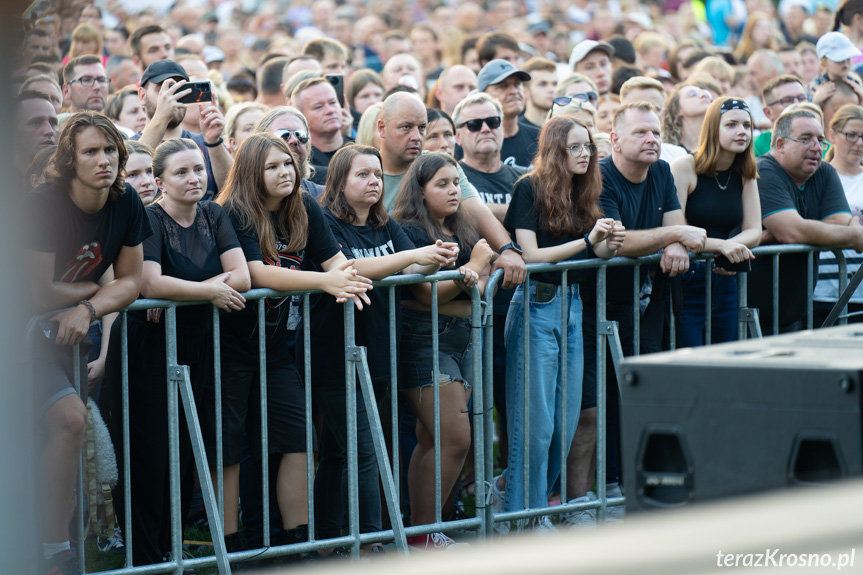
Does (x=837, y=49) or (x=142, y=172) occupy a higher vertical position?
(x=837, y=49)

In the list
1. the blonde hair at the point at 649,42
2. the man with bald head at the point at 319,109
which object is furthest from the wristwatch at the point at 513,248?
the blonde hair at the point at 649,42

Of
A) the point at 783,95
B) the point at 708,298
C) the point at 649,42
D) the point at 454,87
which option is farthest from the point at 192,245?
the point at 649,42

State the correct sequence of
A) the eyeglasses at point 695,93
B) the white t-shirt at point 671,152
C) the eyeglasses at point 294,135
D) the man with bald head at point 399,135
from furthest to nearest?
1. the eyeglasses at point 695,93
2. the white t-shirt at point 671,152
3. the man with bald head at point 399,135
4. the eyeglasses at point 294,135

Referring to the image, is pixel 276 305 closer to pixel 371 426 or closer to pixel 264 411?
pixel 264 411

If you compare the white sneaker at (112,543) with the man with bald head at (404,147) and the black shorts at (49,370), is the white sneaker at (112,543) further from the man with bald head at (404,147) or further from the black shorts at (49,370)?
the man with bald head at (404,147)

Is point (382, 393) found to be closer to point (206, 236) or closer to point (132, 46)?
point (206, 236)

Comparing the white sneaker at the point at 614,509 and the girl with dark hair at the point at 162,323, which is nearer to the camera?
the girl with dark hair at the point at 162,323

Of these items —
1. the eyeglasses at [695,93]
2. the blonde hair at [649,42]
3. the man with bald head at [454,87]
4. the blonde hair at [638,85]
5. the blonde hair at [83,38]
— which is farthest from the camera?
the blonde hair at [649,42]

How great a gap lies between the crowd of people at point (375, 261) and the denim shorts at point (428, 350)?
0.01m

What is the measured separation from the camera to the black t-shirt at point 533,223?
5.29 meters

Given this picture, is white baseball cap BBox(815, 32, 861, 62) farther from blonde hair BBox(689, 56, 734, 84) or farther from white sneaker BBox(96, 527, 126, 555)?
white sneaker BBox(96, 527, 126, 555)

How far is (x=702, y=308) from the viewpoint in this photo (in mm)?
5777

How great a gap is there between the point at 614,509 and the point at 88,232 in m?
2.88

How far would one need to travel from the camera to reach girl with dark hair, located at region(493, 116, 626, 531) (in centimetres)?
518
